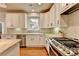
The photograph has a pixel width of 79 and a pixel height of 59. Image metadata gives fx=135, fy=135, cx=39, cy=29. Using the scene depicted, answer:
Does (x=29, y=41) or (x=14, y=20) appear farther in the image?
(x=14, y=20)

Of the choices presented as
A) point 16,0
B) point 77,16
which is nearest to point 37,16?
point 77,16

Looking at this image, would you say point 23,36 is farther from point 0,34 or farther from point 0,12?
point 0,12

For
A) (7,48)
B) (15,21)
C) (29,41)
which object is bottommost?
(29,41)

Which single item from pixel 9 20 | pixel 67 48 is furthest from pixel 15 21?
pixel 67 48

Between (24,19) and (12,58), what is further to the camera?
(24,19)

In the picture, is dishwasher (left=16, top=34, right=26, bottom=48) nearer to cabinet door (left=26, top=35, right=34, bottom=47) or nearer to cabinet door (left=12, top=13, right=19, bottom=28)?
cabinet door (left=26, top=35, right=34, bottom=47)

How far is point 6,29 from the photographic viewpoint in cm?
784

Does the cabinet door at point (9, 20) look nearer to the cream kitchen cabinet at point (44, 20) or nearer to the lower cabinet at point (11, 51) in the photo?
the cream kitchen cabinet at point (44, 20)

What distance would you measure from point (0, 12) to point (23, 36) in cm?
207

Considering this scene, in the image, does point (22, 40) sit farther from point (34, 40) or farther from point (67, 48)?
point (67, 48)

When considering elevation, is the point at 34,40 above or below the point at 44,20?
below

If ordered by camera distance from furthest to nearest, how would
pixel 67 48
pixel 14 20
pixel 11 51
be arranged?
pixel 14 20
pixel 11 51
pixel 67 48

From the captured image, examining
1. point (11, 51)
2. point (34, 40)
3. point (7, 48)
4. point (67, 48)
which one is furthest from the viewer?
point (34, 40)

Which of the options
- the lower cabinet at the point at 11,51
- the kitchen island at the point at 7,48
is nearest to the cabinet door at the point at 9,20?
the lower cabinet at the point at 11,51
